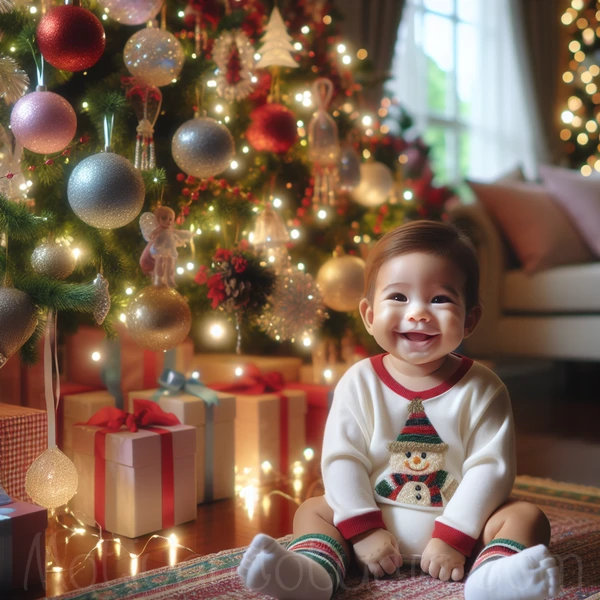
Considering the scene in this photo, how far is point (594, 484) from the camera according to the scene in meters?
1.90

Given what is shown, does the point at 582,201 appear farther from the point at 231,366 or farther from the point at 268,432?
the point at 268,432

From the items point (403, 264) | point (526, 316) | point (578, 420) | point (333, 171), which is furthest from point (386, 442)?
point (526, 316)

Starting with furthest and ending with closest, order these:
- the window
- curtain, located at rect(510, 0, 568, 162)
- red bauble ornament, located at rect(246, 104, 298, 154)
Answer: curtain, located at rect(510, 0, 568, 162) → the window → red bauble ornament, located at rect(246, 104, 298, 154)

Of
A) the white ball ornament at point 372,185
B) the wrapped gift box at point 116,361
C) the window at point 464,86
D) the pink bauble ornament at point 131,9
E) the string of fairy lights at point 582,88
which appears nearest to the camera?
the pink bauble ornament at point 131,9

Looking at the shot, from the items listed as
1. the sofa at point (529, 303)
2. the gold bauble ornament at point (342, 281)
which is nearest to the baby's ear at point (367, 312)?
the gold bauble ornament at point (342, 281)

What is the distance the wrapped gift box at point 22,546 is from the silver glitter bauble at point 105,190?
1.71 feet

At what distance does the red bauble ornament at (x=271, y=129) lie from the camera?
1939 millimetres

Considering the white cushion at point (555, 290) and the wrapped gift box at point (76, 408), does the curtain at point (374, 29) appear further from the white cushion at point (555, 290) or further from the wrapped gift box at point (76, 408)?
the wrapped gift box at point (76, 408)

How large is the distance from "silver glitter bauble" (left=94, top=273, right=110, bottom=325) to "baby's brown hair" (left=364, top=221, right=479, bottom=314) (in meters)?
0.47

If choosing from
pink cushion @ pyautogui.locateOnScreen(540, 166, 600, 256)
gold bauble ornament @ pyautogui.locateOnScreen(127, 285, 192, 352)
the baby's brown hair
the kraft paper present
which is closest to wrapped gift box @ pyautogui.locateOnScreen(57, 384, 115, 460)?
the kraft paper present

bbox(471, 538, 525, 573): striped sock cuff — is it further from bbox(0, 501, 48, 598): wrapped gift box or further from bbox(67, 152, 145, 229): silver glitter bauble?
bbox(67, 152, 145, 229): silver glitter bauble

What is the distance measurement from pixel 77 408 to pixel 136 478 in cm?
33

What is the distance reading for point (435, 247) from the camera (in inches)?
49.3

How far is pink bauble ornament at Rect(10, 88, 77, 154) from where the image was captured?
1427mm
